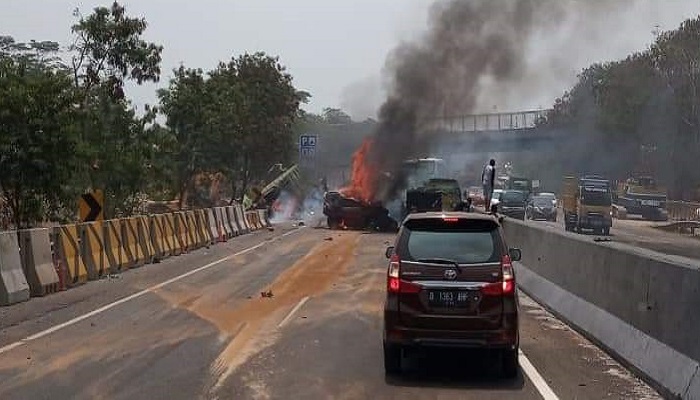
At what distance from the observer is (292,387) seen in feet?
29.0

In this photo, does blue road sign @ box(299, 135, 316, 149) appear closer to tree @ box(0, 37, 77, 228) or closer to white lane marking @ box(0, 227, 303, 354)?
white lane marking @ box(0, 227, 303, 354)

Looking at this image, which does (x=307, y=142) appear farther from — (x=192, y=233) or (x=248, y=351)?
(x=248, y=351)

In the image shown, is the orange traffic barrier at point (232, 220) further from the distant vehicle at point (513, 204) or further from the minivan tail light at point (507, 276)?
the minivan tail light at point (507, 276)

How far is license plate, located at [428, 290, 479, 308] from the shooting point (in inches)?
360

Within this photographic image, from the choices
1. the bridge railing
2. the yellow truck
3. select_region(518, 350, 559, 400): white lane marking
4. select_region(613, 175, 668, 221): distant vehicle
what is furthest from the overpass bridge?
select_region(518, 350, 559, 400): white lane marking

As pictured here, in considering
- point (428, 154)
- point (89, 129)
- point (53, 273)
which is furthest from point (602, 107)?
point (53, 273)

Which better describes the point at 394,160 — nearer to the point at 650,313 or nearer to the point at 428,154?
the point at 428,154

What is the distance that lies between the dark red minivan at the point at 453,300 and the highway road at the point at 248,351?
0.44 m

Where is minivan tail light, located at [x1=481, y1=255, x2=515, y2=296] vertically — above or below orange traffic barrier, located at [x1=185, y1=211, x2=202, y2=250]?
above

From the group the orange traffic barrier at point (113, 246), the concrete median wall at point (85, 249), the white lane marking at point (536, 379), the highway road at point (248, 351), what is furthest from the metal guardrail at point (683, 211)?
the white lane marking at point (536, 379)

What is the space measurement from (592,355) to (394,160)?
103 feet

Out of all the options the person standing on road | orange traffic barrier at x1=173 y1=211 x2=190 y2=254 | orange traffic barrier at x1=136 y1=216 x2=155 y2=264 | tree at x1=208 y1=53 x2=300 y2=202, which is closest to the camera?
orange traffic barrier at x1=136 y1=216 x2=155 y2=264

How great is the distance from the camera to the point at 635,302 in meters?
9.88

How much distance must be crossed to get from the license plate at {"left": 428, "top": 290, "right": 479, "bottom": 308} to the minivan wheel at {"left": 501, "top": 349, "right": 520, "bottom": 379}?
71cm
